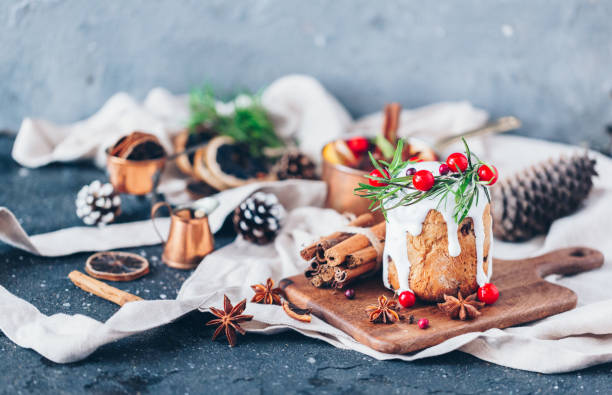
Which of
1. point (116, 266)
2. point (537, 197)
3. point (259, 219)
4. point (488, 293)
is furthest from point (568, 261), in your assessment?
point (116, 266)

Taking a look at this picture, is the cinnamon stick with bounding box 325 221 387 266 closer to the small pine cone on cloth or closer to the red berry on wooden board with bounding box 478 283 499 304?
the red berry on wooden board with bounding box 478 283 499 304

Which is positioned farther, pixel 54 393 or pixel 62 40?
pixel 62 40

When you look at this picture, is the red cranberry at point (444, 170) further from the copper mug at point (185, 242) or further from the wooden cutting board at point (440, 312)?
the copper mug at point (185, 242)

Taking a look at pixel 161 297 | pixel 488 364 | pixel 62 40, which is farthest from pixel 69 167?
pixel 488 364

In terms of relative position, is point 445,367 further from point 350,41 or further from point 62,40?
point 62,40

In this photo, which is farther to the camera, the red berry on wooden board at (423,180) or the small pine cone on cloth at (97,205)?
the small pine cone on cloth at (97,205)

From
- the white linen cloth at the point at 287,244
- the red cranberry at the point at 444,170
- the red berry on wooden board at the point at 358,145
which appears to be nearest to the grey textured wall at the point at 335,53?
the white linen cloth at the point at 287,244

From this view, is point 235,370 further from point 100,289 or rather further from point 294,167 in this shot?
point 294,167
